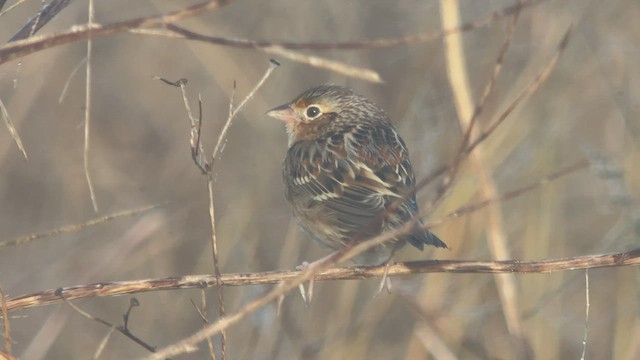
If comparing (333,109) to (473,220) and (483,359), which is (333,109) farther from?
(483,359)

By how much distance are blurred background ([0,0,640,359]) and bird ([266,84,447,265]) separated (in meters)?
0.51

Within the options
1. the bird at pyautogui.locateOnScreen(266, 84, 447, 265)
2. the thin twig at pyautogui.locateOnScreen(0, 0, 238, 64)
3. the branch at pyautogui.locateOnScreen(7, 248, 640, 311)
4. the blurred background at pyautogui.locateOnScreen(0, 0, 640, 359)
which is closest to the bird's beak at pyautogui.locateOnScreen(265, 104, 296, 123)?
the bird at pyautogui.locateOnScreen(266, 84, 447, 265)

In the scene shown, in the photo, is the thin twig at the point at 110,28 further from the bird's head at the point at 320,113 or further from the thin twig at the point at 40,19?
the bird's head at the point at 320,113

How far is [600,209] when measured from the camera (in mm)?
5648

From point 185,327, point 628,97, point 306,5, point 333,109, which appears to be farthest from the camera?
point 306,5

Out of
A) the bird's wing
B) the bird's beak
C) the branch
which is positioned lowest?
the branch

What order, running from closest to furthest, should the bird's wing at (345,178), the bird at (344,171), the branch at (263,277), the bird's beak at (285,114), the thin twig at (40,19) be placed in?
the thin twig at (40,19) < the branch at (263,277) < the bird at (344,171) < the bird's wing at (345,178) < the bird's beak at (285,114)

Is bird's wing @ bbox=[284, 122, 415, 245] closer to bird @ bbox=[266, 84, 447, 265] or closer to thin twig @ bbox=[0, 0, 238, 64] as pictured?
bird @ bbox=[266, 84, 447, 265]

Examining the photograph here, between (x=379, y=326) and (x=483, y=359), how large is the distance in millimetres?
979

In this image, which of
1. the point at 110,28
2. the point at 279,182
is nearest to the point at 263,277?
the point at 110,28

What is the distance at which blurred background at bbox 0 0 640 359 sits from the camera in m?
4.98

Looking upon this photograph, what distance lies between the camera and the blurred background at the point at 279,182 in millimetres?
4980

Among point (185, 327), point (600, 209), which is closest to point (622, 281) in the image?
point (600, 209)

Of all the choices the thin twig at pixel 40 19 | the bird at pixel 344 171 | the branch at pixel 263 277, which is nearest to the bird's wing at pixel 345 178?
the bird at pixel 344 171
